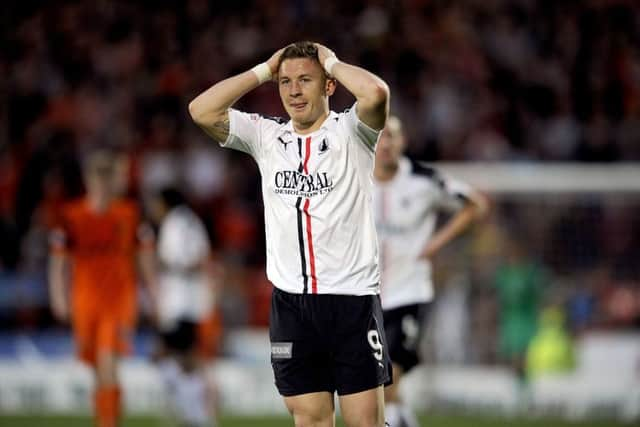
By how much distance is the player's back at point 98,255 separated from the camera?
11.3m

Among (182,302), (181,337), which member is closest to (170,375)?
(181,337)

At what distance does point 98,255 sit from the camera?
1144 centimetres

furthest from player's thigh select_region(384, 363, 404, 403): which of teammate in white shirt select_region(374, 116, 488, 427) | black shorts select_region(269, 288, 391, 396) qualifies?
black shorts select_region(269, 288, 391, 396)

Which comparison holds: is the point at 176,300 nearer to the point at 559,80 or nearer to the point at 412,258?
the point at 412,258

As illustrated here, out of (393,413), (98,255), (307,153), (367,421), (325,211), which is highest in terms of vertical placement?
(307,153)

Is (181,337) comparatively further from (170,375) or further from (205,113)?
(205,113)

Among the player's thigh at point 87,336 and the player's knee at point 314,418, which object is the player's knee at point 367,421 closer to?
the player's knee at point 314,418

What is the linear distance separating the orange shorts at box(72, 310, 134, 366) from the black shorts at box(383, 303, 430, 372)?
3.28 m

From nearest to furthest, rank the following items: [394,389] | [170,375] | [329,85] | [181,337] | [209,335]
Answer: [329,85]
[394,389]
[170,375]
[181,337]
[209,335]

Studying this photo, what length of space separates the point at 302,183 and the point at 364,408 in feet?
3.58

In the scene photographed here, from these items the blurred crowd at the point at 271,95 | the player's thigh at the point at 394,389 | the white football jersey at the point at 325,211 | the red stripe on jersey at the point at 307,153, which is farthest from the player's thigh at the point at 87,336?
the red stripe on jersey at the point at 307,153

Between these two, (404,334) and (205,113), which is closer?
(205,113)

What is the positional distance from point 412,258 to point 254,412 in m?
6.44

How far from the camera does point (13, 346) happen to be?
15.7 m
